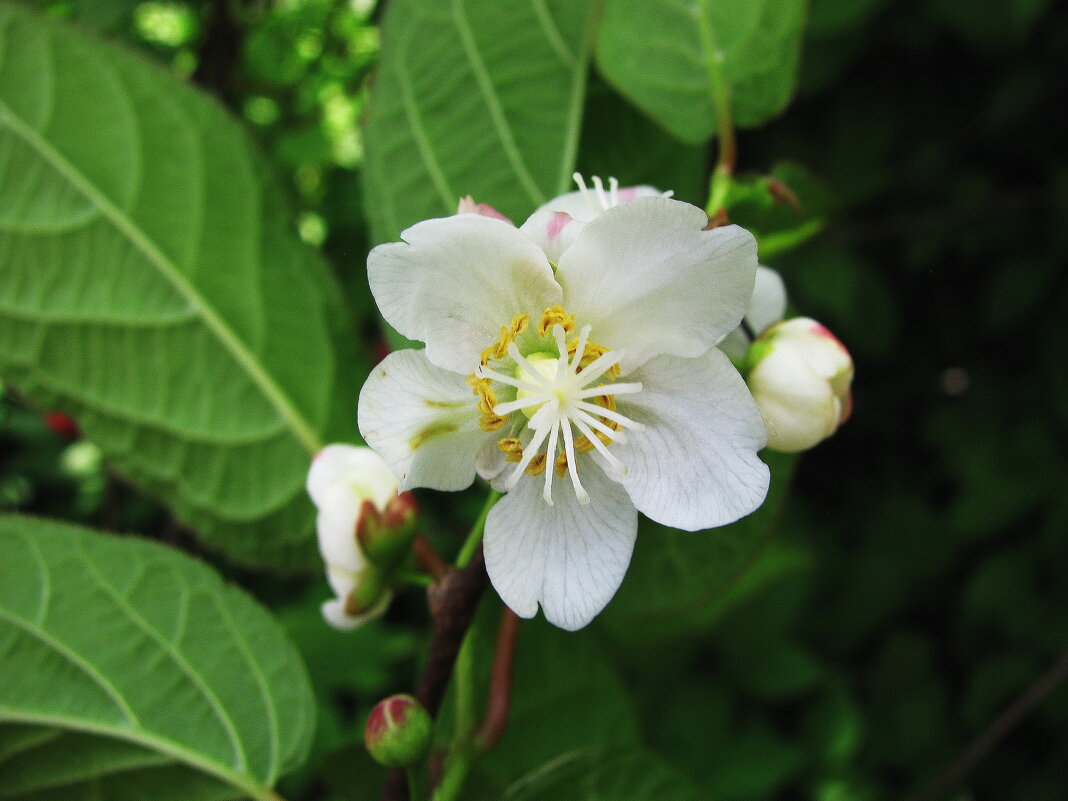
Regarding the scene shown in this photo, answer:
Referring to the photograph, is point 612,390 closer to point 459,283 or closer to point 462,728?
point 459,283

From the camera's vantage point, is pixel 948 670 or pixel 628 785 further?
pixel 948 670

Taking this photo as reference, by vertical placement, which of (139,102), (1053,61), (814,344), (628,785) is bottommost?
(628,785)

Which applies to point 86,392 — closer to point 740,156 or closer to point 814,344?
point 814,344

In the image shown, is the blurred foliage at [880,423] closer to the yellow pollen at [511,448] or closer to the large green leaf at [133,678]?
the large green leaf at [133,678]

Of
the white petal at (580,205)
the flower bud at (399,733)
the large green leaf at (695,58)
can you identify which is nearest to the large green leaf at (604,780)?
the flower bud at (399,733)

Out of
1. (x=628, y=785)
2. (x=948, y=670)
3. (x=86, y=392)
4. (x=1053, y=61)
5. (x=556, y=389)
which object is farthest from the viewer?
(x=948, y=670)

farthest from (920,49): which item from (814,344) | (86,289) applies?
(86,289)

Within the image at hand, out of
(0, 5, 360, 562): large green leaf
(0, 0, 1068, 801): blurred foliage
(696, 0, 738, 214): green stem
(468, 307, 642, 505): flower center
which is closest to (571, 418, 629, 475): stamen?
(468, 307, 642, 505): flower center
